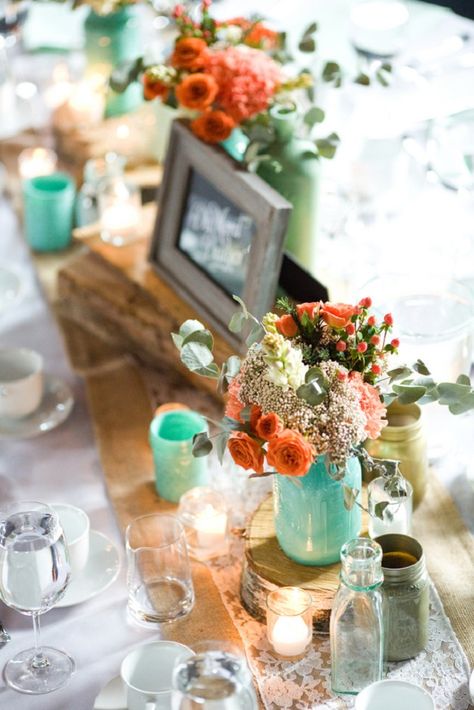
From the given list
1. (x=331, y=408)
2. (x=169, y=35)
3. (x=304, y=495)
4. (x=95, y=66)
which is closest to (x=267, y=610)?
→ (x=304, y=495)

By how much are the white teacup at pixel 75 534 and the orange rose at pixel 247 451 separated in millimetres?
318

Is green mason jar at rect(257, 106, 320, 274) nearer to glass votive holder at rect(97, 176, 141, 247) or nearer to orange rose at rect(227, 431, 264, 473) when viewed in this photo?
glass votive holder at rect(97, 176, 141, 247)

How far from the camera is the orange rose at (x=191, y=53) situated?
176 cm

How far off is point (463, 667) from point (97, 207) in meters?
1.28

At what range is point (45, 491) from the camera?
1670 millimetres

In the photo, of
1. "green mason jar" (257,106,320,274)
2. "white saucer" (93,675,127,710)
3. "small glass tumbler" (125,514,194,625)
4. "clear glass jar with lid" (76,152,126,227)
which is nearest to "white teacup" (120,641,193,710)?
"white saucer" (93,675,127,710)

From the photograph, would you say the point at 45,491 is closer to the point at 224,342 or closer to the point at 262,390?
the point at 224,342

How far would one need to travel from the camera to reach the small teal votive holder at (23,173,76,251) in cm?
225

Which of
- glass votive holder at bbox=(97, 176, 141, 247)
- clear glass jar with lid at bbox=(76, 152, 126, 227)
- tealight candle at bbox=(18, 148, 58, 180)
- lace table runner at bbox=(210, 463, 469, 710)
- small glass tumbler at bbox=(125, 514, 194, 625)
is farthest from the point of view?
tealight candle at bbox=(18, 148, 58, 180)

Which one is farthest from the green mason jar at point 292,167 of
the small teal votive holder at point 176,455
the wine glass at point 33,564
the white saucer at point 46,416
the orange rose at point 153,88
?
the wine glass at point 33,564

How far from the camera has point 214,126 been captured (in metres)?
1.77

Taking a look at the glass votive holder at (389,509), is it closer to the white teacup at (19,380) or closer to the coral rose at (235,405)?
the coral rose at (235,405)

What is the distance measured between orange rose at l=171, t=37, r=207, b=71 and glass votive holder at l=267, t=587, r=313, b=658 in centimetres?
88

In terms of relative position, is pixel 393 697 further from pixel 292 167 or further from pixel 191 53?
pixel 191 53
